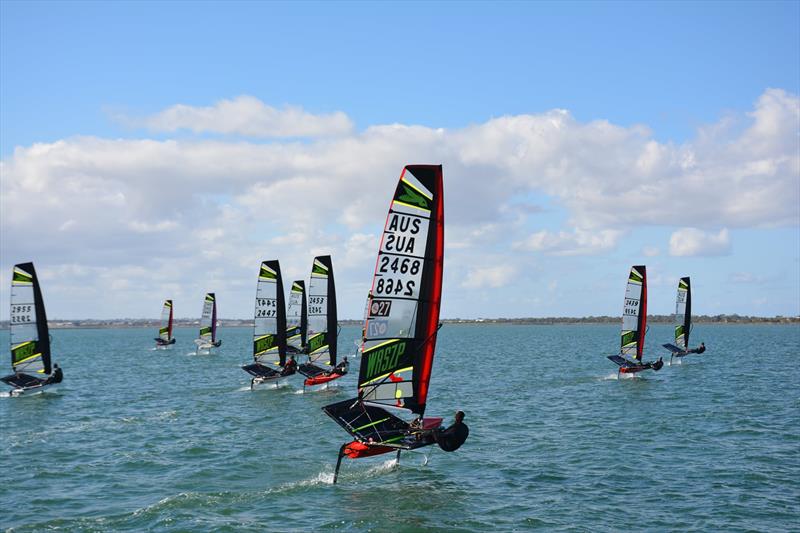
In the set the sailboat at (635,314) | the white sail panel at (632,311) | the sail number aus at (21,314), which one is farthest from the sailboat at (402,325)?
the white sail panel at (632,311)

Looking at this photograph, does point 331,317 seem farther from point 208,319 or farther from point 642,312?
point 208,319

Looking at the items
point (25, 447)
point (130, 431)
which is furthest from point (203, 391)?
point (25, 447)

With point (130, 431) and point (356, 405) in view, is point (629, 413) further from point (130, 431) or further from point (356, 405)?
point (130, 431)

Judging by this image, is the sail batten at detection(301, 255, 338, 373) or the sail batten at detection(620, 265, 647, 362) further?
the sail batten at detection(620, 265, 647, 362)

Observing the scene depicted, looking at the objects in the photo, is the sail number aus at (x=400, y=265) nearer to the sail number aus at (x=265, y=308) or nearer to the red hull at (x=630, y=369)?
the sail number aus at (x=265, y=308)

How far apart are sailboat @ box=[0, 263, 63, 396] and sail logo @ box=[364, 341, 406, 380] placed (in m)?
27.5

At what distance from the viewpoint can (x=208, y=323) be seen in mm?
82812

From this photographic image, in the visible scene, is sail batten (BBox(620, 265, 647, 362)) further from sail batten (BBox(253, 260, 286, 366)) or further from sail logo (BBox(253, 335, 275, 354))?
Result: sail logo (BBox(253, 335, 275, 354))

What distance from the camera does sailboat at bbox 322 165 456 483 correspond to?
1972 centimetres

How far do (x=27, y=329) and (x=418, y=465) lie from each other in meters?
28.9

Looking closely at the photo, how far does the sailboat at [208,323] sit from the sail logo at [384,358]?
61926mm

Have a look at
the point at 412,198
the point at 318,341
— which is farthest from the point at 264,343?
the point at 412,198

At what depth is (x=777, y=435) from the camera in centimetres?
2642

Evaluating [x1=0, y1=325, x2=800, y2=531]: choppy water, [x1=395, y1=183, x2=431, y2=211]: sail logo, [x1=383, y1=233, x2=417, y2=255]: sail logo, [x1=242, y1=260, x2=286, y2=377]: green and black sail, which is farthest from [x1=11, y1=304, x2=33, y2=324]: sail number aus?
[x1=395, y1=183, x2=431, y2=211]: sail logo
